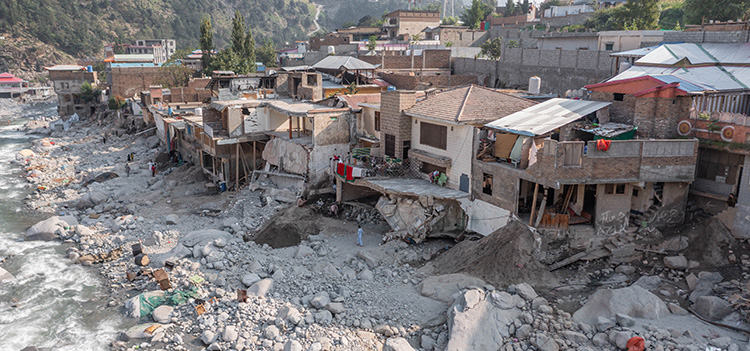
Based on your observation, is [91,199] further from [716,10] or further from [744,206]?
[716,10]

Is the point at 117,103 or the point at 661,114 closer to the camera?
the point at 661,114

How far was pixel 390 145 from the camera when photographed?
25.2m

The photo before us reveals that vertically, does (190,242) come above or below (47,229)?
above

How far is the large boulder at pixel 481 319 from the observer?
592 inches

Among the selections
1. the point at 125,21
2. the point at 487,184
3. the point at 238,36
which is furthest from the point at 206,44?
the point at 125,21

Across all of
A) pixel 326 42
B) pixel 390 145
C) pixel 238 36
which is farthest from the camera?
pixel 326 42

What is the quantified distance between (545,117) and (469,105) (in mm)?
3123

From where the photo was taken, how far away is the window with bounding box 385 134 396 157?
25.0 m

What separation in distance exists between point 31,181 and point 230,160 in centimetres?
1701

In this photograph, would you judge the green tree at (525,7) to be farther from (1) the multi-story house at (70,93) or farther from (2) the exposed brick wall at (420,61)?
(1) the multi-story house at (70,93)

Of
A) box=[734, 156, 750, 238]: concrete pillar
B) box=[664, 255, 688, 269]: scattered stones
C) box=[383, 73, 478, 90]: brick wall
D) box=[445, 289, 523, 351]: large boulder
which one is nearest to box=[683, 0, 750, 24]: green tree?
box=[383, 73, 478, 90]: brick wall

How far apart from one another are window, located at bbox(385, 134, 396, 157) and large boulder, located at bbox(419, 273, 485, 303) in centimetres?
805

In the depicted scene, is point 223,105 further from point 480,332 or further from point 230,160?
point 480,332

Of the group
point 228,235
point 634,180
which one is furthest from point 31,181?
point 634,180
